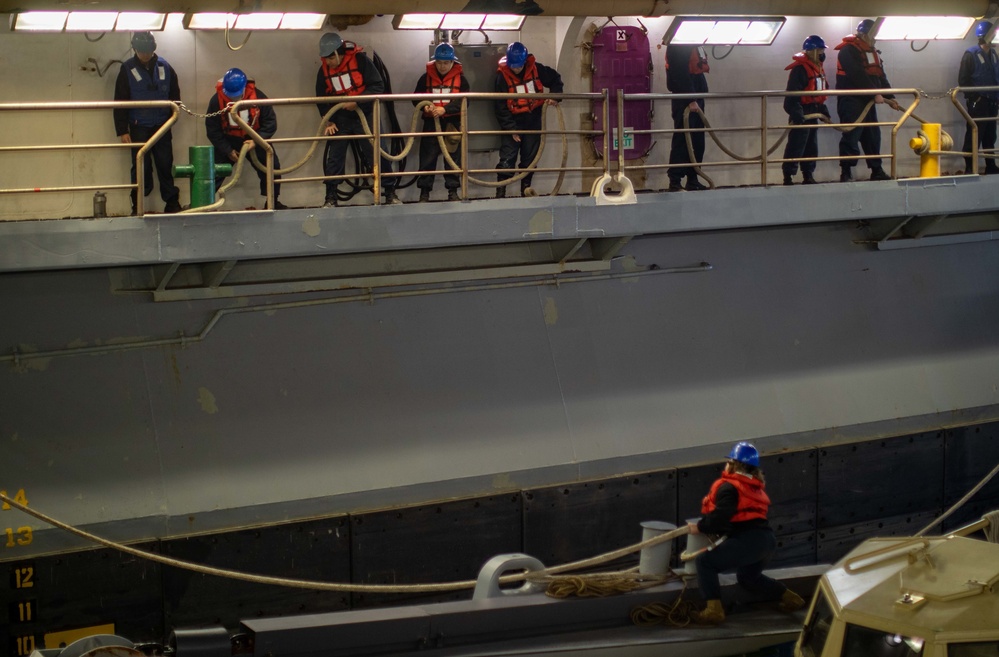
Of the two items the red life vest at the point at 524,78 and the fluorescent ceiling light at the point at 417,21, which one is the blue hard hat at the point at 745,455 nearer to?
the red life vest at the point at 524,78

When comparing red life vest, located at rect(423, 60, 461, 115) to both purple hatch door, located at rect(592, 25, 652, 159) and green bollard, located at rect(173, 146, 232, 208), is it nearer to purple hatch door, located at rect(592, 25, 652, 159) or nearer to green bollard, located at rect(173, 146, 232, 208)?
purple hatch door, located at rect(592, 25, 652, 159)

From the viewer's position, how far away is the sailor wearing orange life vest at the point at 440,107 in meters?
9.86

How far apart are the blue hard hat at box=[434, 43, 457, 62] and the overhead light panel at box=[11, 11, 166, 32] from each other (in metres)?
2.33

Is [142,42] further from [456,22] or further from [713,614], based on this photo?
[713,614]

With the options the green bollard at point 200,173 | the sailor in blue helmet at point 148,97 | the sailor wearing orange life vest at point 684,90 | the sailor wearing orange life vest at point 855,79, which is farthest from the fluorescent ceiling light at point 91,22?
the sailor wearing orange life vest at point 855,79

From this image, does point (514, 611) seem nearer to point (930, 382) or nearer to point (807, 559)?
point (807, 559)

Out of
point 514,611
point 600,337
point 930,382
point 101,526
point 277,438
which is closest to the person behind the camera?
point 514,611

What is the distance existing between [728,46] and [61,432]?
785cm

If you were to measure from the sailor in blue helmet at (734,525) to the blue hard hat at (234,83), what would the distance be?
16.0 ft

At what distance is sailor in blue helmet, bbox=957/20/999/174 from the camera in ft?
41.4

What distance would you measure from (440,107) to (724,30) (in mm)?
3568

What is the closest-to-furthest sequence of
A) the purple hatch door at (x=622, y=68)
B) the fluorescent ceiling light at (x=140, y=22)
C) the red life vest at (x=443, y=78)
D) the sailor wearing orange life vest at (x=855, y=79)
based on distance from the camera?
the fluorescent ceiling light at (x=140, y=22) → the red life vest at (x=443, y=78) → the purple hatch door at (x=622, y=68) → the sailor wearing orange life vest at (x=855, y=79)

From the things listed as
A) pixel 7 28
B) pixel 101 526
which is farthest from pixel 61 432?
pixel 7 28

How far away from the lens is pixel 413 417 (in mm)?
9336
